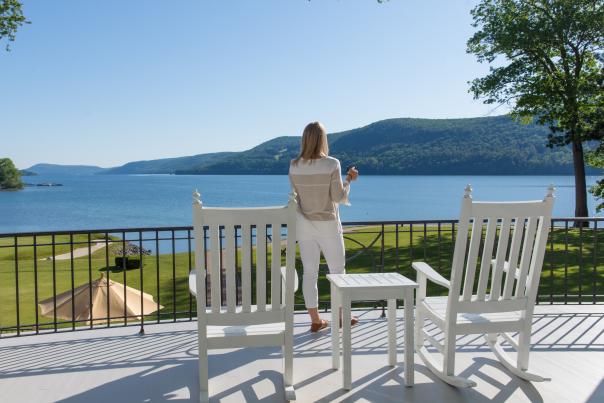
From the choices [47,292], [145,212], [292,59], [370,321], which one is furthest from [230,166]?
[370,321]

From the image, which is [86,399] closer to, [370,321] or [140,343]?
[140,343]

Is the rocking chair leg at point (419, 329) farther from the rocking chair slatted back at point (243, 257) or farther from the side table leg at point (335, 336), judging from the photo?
the rocking chair slatted back at point (243, 257)

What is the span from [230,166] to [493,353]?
3935 inches

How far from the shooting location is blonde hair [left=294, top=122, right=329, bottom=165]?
392cm

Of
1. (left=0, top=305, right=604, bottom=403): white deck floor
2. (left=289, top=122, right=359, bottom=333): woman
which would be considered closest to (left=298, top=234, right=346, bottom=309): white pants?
(left=289, top=122, right=359, bottom=333): woman

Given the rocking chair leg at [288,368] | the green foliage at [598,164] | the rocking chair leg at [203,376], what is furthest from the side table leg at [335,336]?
the green foliage at [598,164]

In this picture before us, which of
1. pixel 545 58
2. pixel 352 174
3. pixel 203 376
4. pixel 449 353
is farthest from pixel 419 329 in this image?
pixel 545 58

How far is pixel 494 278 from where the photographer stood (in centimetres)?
318

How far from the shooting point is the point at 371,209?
194 ft

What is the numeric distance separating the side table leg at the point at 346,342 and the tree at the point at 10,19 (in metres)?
11.7

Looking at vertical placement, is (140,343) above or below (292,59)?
below

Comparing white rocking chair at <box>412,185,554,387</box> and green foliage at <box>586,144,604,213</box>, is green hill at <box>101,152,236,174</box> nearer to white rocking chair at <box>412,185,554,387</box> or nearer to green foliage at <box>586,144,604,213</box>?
green foliage at <box>586,144,604,213</box>

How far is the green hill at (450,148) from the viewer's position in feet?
200

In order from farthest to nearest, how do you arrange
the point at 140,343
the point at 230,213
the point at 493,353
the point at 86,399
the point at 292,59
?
the point at 292,59 < the point at 140,343 < the point at 493,353 < the point at 86,399 < the point at 230,213
